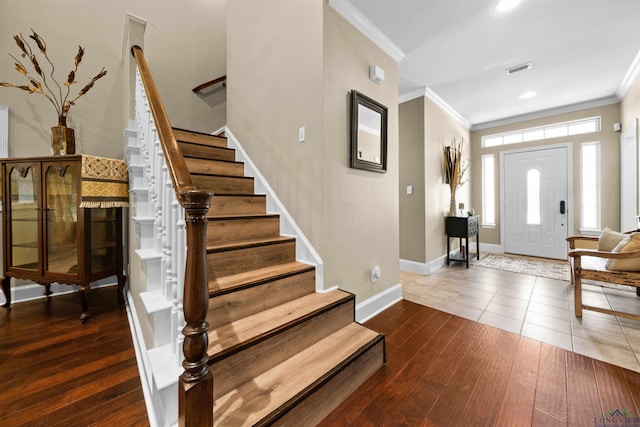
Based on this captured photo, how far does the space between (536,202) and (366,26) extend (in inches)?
182

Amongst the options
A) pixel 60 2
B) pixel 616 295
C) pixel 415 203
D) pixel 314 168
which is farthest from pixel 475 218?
pixel 60 2

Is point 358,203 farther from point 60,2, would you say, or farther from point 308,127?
point 60,2

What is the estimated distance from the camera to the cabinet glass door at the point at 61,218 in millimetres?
2354

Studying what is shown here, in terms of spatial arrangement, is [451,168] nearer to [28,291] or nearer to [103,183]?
[103,183]

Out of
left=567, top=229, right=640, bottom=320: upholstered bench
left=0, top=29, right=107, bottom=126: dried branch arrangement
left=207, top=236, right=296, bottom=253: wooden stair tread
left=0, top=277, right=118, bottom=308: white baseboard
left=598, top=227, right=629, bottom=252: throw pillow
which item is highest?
left=0, top=29, right=107, bottom=126: dried branch arrangement

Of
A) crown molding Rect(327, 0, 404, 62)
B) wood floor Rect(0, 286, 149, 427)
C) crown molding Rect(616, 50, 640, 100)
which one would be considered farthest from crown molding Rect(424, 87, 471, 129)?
wood floor Rect(0, 286, 149, 427)

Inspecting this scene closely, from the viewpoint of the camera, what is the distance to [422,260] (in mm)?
3732

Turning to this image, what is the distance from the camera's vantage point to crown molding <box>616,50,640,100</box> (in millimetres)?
3069

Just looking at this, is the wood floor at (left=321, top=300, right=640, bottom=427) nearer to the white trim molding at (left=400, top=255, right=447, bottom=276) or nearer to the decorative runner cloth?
the white trim molding at (left=400, top=255, right=447, bottom=276)

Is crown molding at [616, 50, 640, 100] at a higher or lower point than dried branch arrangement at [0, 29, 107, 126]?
higher

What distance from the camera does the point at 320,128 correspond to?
203 cm

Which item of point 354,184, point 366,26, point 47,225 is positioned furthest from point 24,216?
point 366,26

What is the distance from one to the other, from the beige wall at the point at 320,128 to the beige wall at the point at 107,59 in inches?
46.5

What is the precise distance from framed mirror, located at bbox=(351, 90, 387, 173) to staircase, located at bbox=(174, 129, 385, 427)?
0.94 meters
